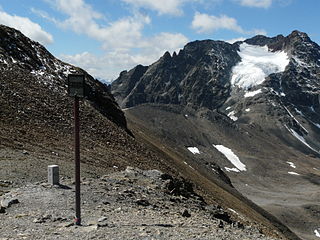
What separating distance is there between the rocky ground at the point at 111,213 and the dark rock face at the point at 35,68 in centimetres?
2435

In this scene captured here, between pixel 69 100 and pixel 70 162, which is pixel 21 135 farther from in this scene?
pixel 69 100

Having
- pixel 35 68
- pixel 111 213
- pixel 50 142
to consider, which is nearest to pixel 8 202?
pixel 111 213

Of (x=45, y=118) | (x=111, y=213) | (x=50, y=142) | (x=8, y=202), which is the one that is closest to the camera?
(x=111, y=213)

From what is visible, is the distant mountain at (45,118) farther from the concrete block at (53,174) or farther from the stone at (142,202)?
the stone at (142,202)

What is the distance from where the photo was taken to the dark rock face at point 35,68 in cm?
4786

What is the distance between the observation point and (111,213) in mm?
18656

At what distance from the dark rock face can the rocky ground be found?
24.4m

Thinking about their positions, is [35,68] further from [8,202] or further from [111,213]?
[111,213]

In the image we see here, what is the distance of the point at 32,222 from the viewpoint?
16.7m

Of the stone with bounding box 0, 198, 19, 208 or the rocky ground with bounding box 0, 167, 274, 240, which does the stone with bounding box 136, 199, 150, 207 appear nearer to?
the rocky ground with bounding box 0, 167, 274, 240

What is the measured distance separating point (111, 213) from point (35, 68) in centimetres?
3792

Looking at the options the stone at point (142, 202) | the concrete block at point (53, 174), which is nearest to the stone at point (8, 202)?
the concrete block at point (53, 174)

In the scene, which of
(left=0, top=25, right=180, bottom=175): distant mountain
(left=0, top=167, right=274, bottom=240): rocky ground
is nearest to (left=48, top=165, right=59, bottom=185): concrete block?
(left=0, top=167, right=274, bottom=240): rocky ground

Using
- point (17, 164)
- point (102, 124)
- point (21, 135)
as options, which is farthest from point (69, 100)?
point (17, 164)
